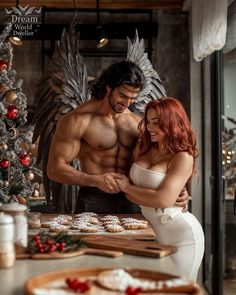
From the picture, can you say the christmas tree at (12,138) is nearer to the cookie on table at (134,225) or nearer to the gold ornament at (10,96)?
the gold ornament at (10,96)

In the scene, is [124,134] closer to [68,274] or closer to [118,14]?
[68,274]

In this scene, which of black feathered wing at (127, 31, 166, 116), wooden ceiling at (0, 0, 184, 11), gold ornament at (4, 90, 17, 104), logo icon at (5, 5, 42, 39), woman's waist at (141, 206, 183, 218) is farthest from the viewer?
wooden ceiling at (0, 0, 184, 11)

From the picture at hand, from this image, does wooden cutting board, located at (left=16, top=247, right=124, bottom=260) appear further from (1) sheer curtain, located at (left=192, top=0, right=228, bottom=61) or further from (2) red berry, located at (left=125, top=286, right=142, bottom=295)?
(1) sheer curtain, located at (left=192, top=0, right=228, bottom=61)

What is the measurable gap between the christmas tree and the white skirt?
73.7 inches

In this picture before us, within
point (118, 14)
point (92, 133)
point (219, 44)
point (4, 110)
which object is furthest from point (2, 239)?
point (118, 14)

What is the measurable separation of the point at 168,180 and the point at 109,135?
148cm

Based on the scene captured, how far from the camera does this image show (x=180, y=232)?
2.59 meters

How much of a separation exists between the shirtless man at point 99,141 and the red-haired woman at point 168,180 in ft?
3.07

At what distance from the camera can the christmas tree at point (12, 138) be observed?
4.23m

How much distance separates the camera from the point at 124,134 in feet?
12.9

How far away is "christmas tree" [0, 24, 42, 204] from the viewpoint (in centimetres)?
423

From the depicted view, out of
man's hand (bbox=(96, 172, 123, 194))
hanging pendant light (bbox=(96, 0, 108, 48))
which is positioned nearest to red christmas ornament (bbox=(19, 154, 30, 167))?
man's hand (bbox=(96, 172, 123, 194))

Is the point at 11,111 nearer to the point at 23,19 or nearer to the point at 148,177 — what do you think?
the point at 23,19

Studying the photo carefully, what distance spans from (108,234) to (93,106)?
4.83ft
